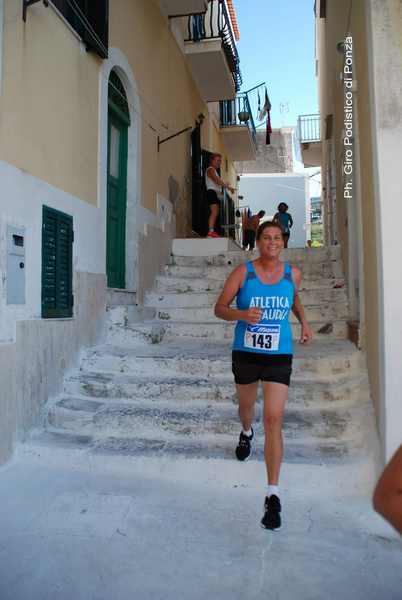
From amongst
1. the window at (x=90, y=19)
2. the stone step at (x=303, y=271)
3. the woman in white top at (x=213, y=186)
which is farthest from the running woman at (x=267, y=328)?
the woman in white top at (x=213, y=186)

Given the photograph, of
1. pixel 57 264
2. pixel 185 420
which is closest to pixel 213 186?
pixel 57 264

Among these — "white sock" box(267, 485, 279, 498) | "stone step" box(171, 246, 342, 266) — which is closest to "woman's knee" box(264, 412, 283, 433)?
"white sock" box(267, 485, 279, 498)

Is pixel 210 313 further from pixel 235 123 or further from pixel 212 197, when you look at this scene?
pixel 235 123

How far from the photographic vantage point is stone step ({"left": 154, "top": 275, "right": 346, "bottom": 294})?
6.89 m

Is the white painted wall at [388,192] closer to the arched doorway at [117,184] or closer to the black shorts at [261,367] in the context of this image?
the black shorts at [261,367]

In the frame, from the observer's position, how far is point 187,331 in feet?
20.0

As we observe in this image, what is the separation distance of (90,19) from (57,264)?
108 inches

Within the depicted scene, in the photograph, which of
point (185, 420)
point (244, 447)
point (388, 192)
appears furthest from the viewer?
point (185, 420)

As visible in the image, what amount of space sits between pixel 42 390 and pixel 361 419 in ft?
8.48

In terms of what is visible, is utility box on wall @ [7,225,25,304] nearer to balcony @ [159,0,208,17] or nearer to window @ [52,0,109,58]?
window @ [52,0,109,58]

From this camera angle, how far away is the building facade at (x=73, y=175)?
4.04m

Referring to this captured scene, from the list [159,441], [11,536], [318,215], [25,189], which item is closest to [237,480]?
[159,441]

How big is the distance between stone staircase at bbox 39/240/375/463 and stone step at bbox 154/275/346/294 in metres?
0.94

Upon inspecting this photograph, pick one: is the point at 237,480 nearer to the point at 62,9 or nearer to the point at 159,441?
the point at 159,441
